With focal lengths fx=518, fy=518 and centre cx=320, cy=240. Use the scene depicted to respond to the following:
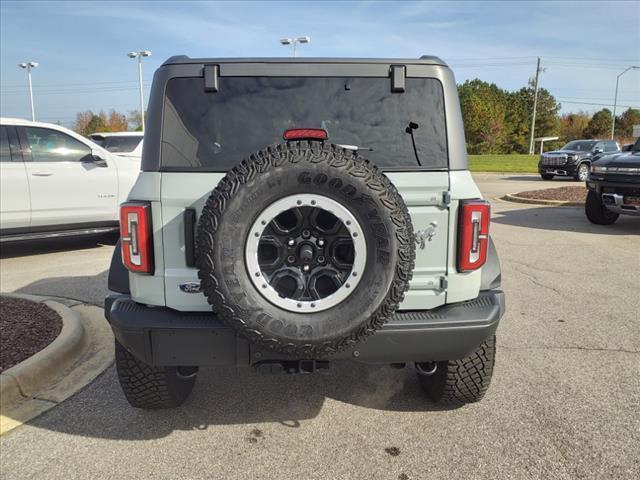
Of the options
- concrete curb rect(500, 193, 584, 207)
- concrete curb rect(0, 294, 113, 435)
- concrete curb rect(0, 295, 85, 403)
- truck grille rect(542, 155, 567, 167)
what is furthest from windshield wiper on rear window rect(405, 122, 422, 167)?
truck grille rect(542, 155, 567, 167)

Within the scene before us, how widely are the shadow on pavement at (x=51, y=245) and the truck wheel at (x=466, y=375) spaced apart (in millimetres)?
6640

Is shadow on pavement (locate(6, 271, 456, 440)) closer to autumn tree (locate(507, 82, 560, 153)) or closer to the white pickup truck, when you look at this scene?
the white pickup truck

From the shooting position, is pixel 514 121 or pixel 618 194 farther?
pixel 514 121

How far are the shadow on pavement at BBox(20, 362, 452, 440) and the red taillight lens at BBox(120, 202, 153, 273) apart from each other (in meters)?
1.01

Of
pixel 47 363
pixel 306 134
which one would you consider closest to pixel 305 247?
pixel 306 134

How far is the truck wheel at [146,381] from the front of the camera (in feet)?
9.30

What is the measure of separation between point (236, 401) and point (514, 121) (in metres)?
74.7

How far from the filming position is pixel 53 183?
7090mm

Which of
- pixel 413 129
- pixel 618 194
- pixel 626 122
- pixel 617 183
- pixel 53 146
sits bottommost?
pixel 618 194

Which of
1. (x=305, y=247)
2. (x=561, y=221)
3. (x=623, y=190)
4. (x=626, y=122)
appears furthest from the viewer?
(x=626, y=122)

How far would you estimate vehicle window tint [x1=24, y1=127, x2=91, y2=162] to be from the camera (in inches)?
275

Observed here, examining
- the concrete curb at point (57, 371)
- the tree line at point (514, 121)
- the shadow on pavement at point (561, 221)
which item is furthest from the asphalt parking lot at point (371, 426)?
the tree line at point (514, 121)

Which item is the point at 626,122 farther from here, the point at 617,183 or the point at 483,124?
the point at 617,183

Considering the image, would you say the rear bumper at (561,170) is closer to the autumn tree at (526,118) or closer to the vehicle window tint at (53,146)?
the vehicle window tint at (53,146)
